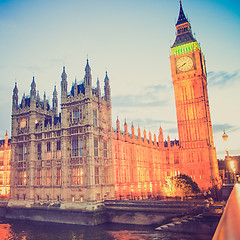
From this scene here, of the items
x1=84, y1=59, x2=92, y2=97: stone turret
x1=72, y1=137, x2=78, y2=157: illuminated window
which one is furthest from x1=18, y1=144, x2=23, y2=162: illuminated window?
x1=84, y1=59, x2=92, y2=97: stone turret

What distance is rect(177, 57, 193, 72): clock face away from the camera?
297ft

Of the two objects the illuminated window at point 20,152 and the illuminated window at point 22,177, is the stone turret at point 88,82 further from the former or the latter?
the illuminated window at point 22,177

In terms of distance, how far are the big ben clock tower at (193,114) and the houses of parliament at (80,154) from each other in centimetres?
34

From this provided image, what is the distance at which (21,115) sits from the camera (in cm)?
6406

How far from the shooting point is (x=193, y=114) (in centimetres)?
8750

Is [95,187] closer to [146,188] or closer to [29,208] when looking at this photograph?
[29,208]

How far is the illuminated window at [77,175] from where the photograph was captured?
51750mm

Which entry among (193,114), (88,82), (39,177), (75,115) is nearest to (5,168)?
(39,177)

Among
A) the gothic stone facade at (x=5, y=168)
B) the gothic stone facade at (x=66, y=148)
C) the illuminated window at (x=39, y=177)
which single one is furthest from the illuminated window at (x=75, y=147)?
the gothic stone facade at (x=5, y=168)

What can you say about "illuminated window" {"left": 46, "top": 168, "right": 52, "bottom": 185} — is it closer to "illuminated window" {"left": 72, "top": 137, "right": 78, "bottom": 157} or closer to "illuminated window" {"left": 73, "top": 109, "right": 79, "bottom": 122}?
"illuminated window" {"left": 72, "top": 137, "right": 78, "bottom": 157}

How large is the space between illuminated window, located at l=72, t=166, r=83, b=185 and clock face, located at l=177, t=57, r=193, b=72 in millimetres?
58335

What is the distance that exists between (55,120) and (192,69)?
177 ft

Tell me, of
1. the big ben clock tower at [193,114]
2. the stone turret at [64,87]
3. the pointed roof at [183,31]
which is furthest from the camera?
the pointed roof at [183,31]

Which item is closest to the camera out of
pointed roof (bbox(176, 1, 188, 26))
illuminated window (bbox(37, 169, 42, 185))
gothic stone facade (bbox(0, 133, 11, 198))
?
illuminated window (bbox(37, 169, 42, 185))
